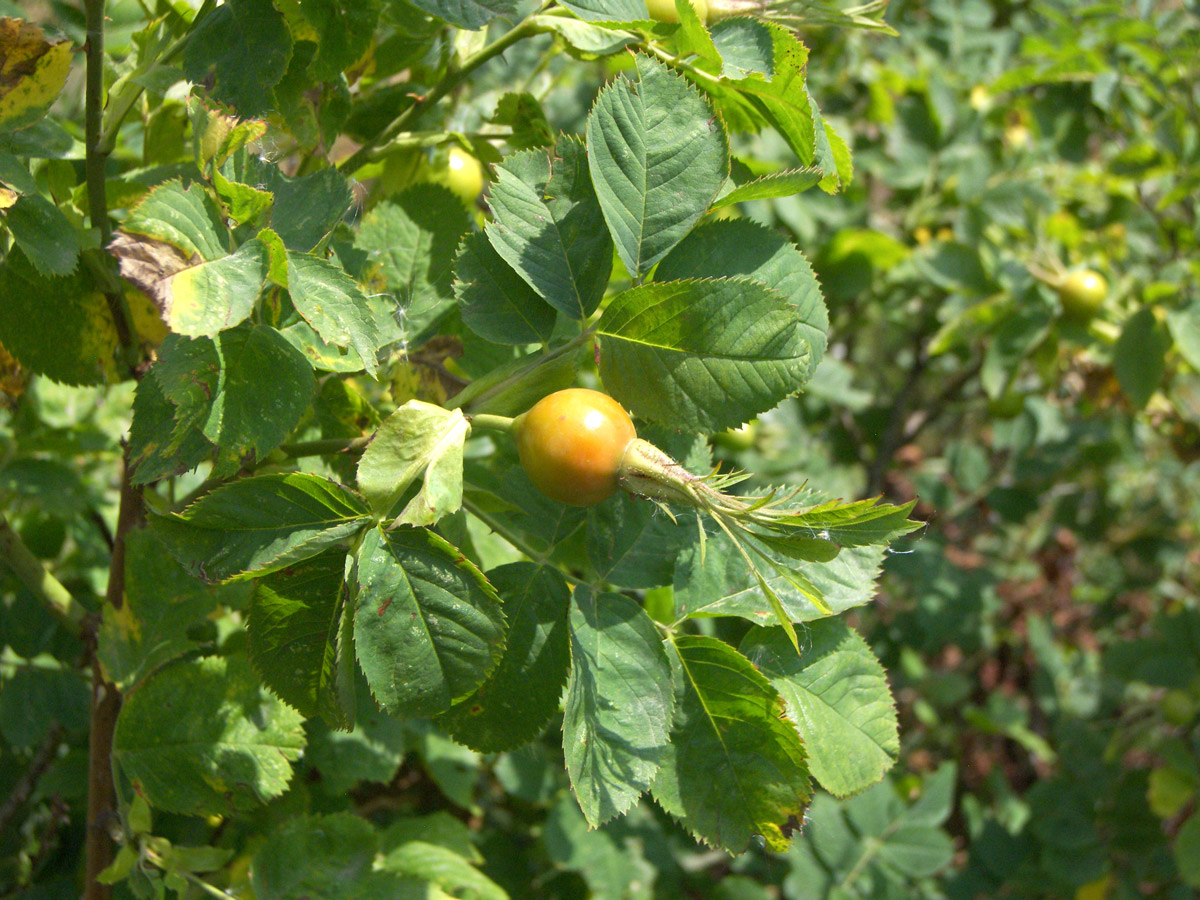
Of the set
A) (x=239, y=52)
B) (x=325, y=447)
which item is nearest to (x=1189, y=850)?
(x=325, y=447)

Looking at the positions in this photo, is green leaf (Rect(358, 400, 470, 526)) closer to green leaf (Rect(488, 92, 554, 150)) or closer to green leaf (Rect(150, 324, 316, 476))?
green leaf (Rect(150, 324, 316, 476))

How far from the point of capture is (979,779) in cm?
284

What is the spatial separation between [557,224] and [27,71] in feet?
1.42

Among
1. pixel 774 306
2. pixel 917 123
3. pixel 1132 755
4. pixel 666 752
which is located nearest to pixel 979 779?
pixel 1132 755

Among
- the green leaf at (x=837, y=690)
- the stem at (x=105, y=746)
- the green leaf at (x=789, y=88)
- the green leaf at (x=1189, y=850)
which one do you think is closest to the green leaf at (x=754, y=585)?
the green leaf at (x=837, y=690)

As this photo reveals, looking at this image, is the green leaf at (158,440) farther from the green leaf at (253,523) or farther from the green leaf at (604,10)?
the green leaf at (604,10)

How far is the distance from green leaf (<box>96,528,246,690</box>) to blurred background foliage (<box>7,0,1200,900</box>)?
185 mm

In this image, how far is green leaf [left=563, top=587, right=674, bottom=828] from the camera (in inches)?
28.2

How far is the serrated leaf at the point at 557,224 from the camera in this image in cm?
77

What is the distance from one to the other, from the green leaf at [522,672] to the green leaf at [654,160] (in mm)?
286

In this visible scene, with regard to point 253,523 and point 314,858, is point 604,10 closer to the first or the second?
point 253,523

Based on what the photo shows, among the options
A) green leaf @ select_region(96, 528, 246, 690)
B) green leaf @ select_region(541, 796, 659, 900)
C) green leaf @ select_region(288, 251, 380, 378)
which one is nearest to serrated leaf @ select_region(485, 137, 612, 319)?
green leaf @ select_region(288, 251, 380, 378)

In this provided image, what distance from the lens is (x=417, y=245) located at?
0.94m

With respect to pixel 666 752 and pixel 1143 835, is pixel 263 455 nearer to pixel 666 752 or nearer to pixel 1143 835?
pixel 666 752
